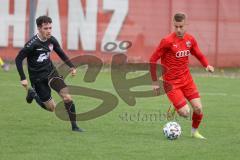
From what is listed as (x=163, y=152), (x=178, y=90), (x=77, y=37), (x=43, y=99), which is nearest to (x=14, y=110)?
(x=43, y=99)

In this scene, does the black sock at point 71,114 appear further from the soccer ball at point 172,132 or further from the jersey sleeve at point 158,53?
the soccer ball at point 172,132

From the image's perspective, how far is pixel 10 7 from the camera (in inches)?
958

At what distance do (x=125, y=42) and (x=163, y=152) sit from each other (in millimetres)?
15457

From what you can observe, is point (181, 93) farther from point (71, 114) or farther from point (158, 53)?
point (71, 114)

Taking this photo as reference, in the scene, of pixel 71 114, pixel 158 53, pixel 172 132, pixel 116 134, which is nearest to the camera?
pixel 172 132

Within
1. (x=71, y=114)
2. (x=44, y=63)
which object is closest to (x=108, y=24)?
(x=44, y=63)

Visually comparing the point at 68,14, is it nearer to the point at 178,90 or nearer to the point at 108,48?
the point at 108,48

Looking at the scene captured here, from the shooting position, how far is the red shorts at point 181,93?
10.6m

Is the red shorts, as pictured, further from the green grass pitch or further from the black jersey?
the black jersey

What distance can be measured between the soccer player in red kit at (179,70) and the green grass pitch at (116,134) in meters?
0.48

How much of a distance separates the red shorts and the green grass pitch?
58 cm

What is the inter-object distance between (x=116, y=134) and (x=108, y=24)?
551 inches

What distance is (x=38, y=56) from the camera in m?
11.2

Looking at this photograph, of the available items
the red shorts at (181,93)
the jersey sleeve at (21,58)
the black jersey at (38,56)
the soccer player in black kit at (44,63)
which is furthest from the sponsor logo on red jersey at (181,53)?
the jersey sleeve at (21,58)
